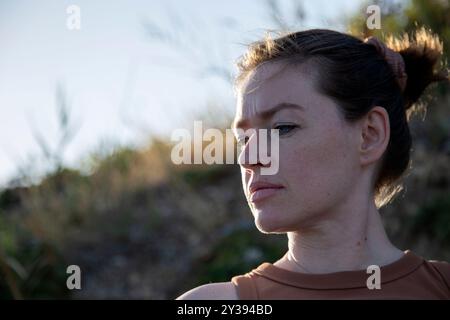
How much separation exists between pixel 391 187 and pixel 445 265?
36 centimetres

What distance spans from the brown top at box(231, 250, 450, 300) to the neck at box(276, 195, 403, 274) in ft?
0.18

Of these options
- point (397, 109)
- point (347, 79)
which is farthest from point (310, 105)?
point (397, 109)

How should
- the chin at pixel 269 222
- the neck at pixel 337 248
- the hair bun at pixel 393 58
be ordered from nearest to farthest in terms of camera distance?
1. the chin at pixel 269 222
2. the neck at pixel 337 248
3. the hair bun at pixel 393 58

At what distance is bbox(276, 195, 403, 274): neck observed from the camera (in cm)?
231

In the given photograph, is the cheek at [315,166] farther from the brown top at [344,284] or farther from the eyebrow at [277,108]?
the brown top at [344,284]

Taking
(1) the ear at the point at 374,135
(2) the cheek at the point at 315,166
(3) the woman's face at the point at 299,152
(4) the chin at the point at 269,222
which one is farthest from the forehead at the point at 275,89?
(4) the chin at the point at 269,222

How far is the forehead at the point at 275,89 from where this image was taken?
90.2 inches

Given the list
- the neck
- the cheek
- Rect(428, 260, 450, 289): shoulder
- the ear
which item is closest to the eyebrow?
the cheek

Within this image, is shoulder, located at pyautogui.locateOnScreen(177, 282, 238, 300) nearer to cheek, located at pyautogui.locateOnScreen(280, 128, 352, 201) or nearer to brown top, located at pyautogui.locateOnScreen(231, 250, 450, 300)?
brown top, located at pyautogui.locateOnScreen(231, 250, 450, 300)

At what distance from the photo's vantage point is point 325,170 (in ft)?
7.39

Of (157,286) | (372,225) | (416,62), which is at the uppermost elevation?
(416,62)
